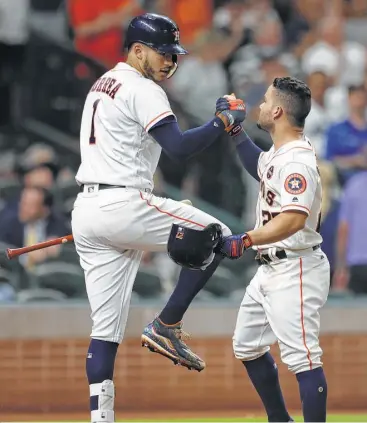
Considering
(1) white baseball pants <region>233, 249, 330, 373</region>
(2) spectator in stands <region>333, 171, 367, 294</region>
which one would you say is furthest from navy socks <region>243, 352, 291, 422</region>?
(2) spectator in stands <region>333, 171, 367, 294</region>

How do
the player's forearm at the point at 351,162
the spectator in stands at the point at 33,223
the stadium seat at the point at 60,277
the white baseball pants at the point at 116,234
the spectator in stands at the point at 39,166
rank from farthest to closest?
the player's forearm at the point at 351,162
the spectator in stands at the point at 39,166
the spectator in stands at the point at 33,223
the stadium seat at the point at 60,277
the white baseball pants at the point at 116,234

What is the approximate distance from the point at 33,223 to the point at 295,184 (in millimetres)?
4053

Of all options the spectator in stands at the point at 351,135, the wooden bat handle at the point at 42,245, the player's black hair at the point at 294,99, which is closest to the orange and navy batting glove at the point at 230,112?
the player's black hair at the point at 294,99

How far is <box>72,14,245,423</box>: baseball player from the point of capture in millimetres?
6484

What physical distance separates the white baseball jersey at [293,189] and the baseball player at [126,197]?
268 millimetres

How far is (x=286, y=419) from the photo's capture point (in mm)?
6789

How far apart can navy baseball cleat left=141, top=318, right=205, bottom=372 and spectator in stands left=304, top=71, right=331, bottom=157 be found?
4652mm

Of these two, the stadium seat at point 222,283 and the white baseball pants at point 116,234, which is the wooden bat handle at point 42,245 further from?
the stadium seat at point 222,283

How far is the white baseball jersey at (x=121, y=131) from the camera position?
645cm

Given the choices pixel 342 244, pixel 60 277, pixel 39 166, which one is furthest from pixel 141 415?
pixel 39 166

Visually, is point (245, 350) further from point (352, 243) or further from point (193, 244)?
point (352, 243)

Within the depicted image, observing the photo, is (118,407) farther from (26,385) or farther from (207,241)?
(207,241)

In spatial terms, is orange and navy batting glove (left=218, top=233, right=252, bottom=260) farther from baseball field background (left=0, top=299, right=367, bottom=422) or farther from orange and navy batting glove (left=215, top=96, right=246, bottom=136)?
baseball field background (left=0, top=299, right=367, bottom=422)

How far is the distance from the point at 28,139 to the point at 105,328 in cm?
504
